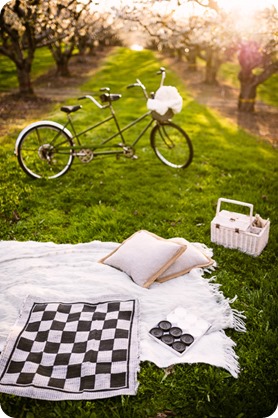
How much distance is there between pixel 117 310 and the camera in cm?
324

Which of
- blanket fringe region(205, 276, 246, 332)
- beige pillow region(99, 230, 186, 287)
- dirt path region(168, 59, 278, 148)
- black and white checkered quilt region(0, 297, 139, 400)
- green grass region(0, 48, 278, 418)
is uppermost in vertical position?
beige pillow region(99, 230, 186, 287)

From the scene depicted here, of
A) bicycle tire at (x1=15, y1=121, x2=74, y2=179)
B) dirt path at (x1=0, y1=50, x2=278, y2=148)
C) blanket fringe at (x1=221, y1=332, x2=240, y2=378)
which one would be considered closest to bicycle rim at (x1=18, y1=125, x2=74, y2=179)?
bicycle tire at (x1=15, y1=121, x2=74, y2=179)

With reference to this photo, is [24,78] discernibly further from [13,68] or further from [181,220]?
[181,220]

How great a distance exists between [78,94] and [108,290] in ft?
30.5

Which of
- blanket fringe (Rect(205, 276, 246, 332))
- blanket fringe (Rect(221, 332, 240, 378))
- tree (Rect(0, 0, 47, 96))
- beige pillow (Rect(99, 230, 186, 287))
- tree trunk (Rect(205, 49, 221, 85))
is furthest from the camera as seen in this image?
tree trunk (Rect(205, 49, 221, 85))

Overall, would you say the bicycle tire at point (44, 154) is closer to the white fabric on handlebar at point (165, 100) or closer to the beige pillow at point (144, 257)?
the white fabric on handlebar at point (165, 100)

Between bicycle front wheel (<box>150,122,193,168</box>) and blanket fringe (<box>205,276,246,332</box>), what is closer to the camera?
blanket fringe (<box>205,276,246,332</box>)

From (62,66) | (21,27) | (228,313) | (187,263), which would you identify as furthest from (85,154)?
(62,66)

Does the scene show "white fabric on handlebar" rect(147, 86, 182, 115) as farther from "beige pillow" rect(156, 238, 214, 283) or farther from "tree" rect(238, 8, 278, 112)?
"tree" rect(238, 8, 278, 112)

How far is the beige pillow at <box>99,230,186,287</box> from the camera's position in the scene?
3.61m

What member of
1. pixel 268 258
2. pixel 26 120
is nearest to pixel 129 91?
pixel 26 120

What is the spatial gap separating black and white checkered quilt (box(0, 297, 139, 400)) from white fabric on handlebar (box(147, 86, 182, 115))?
123 inches

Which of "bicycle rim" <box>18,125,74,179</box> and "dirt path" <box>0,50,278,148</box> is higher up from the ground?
"bicycle rim" <box>18,125,74,179</box>

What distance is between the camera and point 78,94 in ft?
38.2
